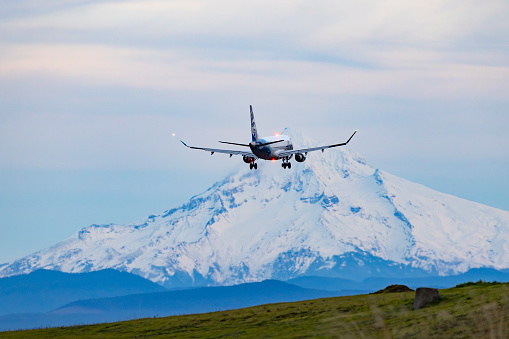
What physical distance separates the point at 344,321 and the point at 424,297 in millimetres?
8461

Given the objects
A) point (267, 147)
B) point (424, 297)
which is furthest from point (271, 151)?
point (424, 297)

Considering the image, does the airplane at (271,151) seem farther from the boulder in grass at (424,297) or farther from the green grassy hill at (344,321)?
the boulder in grass at (424,297)

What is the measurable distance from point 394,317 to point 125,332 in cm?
3069

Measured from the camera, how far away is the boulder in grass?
94.0 metres

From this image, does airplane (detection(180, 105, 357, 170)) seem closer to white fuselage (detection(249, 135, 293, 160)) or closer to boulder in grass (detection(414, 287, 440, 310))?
white fuselage (detection(249, 135, 293, 160))

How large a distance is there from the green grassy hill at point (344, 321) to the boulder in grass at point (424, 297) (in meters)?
0.89

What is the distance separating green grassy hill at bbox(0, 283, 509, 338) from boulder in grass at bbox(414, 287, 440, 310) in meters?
0.89

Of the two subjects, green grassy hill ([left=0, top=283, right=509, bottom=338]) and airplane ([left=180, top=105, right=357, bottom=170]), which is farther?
airplane ([left=180, top=105, right=357, bottom=170])

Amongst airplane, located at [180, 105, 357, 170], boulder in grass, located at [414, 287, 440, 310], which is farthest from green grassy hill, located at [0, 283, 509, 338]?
airplane, located at [180, 105, 357, 170]

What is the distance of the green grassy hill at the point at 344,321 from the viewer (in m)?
78.8

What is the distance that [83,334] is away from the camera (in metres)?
106

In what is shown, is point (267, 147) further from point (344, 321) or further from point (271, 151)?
point (344, 321)

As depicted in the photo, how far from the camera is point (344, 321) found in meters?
92.6

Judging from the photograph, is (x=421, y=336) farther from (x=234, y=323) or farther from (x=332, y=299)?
(x=332, y=299)
